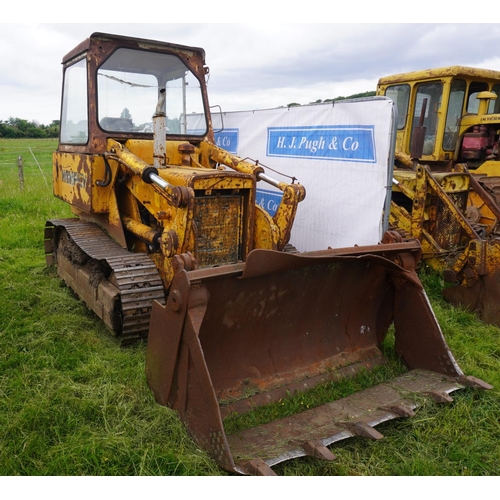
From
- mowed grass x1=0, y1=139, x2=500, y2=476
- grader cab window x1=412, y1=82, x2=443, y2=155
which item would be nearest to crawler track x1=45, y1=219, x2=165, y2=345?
mowed grass x1=0, y1=139, x2=500, y2=476

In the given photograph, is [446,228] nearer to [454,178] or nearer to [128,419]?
[454,178]

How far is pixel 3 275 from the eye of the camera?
6.38 meters

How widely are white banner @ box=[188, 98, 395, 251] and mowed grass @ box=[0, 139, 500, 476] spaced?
1.69 m

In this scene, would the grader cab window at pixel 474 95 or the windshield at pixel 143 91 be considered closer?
the windshield at pixel 143 91

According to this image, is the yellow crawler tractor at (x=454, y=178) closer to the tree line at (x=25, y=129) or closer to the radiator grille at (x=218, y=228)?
the radiator grille at (x=218, y=228)

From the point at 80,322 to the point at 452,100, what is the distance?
20.4 ft

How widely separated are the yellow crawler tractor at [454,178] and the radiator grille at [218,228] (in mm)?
2447

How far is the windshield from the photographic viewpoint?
5059mm

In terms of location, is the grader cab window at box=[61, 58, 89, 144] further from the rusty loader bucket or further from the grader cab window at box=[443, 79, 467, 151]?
the grader cab window at box=[443, 79, 467, 151]

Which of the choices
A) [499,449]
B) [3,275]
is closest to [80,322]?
A: [3,275]

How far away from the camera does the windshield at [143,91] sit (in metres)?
5.06

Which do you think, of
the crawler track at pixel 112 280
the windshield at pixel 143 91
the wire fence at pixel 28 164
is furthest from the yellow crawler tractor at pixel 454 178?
the wire fence at pixel 28 164

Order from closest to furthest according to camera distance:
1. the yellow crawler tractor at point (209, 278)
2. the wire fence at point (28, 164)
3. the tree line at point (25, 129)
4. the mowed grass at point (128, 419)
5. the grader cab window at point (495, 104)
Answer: the mowed grass at point (128, 419)
the yellow crawler tractor at point (209, 278)
the grader cab window at point (495, 104)
the wire fence at point (28, 164)
the tree line at point (25, 129)

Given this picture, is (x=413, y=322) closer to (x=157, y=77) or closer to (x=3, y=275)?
(x=157, y=77)
